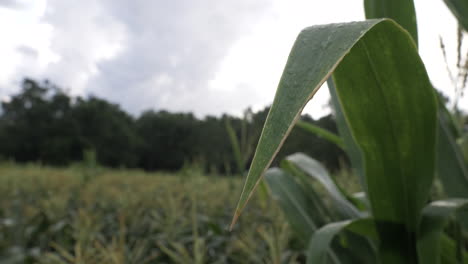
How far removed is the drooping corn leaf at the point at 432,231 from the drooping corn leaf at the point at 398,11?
20 cm

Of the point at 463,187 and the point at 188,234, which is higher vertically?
the point at 463,187

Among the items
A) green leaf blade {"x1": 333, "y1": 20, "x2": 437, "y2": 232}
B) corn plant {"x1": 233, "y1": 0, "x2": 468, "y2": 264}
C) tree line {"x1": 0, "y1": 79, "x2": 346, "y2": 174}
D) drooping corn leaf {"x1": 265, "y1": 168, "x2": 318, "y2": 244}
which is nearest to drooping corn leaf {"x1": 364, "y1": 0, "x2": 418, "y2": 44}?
corn plant {"x1": 233, "y1": 0, "x2": 468, "y2": 264}

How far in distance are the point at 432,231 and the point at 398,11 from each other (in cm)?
25

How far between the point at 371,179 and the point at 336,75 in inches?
5.0

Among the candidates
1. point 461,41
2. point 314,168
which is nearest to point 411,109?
point 461,41

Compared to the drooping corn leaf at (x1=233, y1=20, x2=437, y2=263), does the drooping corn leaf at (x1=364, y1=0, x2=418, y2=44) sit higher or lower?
higher

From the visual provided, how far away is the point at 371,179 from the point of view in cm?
40

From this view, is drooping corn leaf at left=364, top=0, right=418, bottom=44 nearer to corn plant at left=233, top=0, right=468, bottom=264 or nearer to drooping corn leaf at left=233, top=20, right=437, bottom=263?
corn plant at left=233, top=0, right=468, bottom=264

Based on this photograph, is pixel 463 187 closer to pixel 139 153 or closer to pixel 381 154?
pixel 381 154

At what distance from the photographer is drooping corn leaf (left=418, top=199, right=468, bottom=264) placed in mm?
396

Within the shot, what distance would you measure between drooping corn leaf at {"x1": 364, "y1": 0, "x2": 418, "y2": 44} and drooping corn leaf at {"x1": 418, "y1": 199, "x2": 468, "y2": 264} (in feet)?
0.64

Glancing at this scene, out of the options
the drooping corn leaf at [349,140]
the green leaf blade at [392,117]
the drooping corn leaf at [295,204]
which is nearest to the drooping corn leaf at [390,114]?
the green leaf blade at [392,117]

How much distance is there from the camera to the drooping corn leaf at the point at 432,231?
396 millimetres

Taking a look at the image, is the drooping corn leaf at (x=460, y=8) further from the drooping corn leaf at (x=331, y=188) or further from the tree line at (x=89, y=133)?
the tree line at (x=89, y=133)
